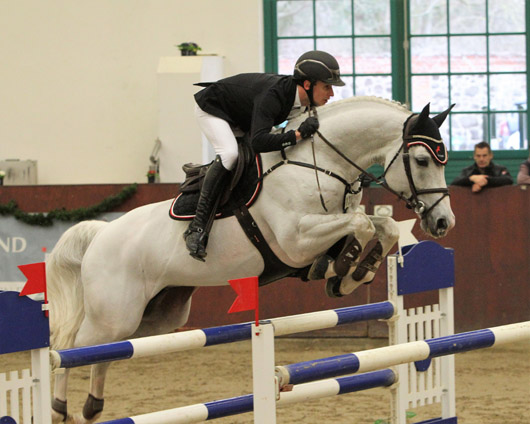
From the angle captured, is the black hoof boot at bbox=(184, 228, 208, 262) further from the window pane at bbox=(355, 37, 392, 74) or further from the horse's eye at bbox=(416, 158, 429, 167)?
the window pane at bbox=(355, 37, 392, 74)

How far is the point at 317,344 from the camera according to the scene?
7035mm

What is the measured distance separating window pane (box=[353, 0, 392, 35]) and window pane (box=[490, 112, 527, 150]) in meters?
1.55

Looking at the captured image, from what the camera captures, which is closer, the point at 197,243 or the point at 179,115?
the point at 197,243

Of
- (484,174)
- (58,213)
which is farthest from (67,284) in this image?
(484,174)

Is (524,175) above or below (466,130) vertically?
below

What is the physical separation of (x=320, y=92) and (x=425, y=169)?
22.6 inches

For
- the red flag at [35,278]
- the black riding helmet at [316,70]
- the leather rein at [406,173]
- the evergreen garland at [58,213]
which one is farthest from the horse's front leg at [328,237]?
the evergreen garland at [58,213]

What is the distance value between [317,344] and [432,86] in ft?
11.5

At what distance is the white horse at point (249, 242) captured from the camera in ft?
11.7

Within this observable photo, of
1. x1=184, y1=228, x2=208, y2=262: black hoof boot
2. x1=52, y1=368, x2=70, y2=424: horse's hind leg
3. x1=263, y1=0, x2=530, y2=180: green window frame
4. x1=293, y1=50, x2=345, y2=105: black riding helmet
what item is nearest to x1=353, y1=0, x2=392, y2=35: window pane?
x1=263, y1=0, x2=530, y2=180: green window frame

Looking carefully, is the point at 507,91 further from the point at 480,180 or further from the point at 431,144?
the point at 431,144

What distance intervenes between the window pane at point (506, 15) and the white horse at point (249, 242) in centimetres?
579

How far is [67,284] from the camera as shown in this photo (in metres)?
4.37

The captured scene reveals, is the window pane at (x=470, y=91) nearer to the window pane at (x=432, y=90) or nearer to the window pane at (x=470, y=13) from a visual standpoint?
the window pane at (x=432, y=90)
